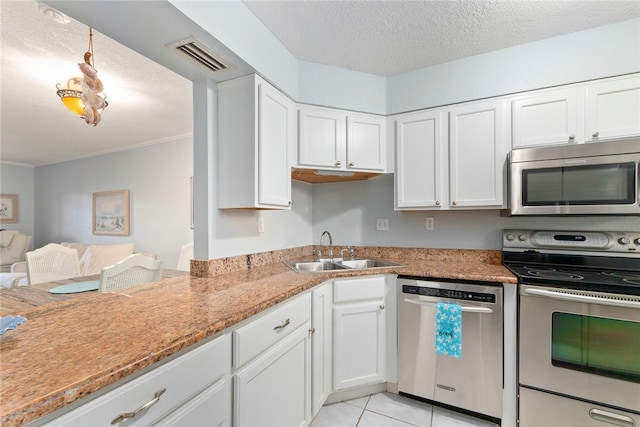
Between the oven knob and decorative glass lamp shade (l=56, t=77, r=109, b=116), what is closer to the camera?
the oven knob

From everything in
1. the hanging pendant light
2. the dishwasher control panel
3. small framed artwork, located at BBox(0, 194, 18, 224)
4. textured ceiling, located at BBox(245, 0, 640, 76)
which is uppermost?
textured ceiling, located at BBox(245, 0, 640, 76)

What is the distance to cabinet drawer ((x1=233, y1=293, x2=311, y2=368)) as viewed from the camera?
3.50 feet

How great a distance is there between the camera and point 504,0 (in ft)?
5.12

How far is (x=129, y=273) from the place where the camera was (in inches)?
76.6

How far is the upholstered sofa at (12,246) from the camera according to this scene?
5.19 m

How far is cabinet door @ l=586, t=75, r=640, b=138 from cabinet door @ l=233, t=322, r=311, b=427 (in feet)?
7.05

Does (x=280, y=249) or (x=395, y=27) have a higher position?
(x=395, y=27)

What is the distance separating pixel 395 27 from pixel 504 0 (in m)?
0.59

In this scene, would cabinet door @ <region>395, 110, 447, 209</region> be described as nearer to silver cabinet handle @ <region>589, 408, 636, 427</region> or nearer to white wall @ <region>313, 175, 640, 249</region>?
white wall @ <region>313, 175, 640, 249</region>

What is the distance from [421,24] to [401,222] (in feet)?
4.77

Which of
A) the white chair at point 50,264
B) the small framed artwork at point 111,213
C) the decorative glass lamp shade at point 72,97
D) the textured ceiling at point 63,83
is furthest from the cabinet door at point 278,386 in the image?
the small framed artwork at point 111,213

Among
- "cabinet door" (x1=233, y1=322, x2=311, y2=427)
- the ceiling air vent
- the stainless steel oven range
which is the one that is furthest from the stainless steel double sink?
the ceiling air vent

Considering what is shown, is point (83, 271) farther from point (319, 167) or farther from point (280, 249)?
point (319, 167)

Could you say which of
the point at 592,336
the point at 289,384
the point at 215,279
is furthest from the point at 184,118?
the point at 592,336
